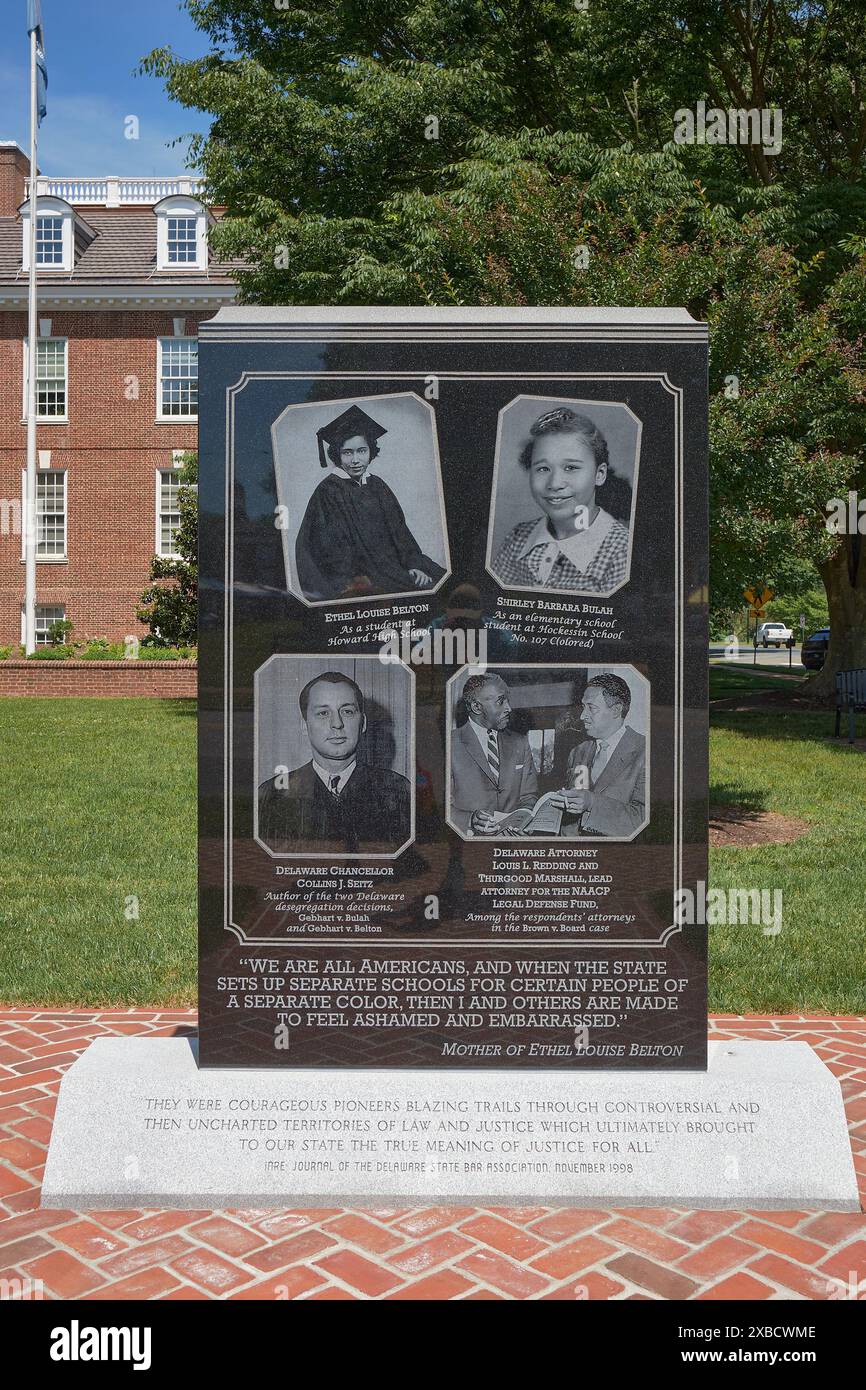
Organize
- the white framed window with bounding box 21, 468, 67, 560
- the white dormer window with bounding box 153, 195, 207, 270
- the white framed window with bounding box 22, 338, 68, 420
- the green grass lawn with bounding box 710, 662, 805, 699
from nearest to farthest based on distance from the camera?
the green grass lawn with bounding box 710, 662, 805, 699 → the white framed window with bounding box 22, 338, 68, 420 → the white framed window with bounding box 21, 468, 67, 560 → the white dormer window with bounding box 153, 195, 207, 270

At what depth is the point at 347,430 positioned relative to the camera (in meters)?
4.19

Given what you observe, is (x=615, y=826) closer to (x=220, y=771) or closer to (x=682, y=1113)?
(x=682, y=1113)

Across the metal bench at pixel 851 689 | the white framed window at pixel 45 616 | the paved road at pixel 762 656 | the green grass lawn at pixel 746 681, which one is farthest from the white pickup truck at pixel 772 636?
the metal bench at pixel 851 689

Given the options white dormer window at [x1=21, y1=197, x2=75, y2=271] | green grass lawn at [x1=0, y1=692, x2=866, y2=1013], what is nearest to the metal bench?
green grass lawn at [x1=0, y1=692, x2=866, y2=1013]

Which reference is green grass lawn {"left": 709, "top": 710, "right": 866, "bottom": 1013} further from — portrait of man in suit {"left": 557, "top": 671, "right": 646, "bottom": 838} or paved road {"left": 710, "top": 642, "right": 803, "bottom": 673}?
paved road {"left": 710, "top": 642, "right": 803, "bottom": 673}

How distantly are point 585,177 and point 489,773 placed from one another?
1185cm

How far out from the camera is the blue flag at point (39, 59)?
1046 inches

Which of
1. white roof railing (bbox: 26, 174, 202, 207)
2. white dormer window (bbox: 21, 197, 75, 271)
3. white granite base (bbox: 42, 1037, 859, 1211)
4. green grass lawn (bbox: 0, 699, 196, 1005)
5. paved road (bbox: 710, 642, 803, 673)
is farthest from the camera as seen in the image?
paved road (bbox: 710, 642, 803, 673)

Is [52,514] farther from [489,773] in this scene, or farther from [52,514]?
[489,773]

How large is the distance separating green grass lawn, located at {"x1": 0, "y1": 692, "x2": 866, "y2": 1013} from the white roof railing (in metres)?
25.4

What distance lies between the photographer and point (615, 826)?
13.7 ft

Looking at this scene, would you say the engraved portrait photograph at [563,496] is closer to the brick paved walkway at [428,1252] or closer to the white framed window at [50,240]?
the brick paved walkway at [428,1252]

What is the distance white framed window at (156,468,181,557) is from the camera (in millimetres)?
32438

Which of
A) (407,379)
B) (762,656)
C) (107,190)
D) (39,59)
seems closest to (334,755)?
(407,379)
